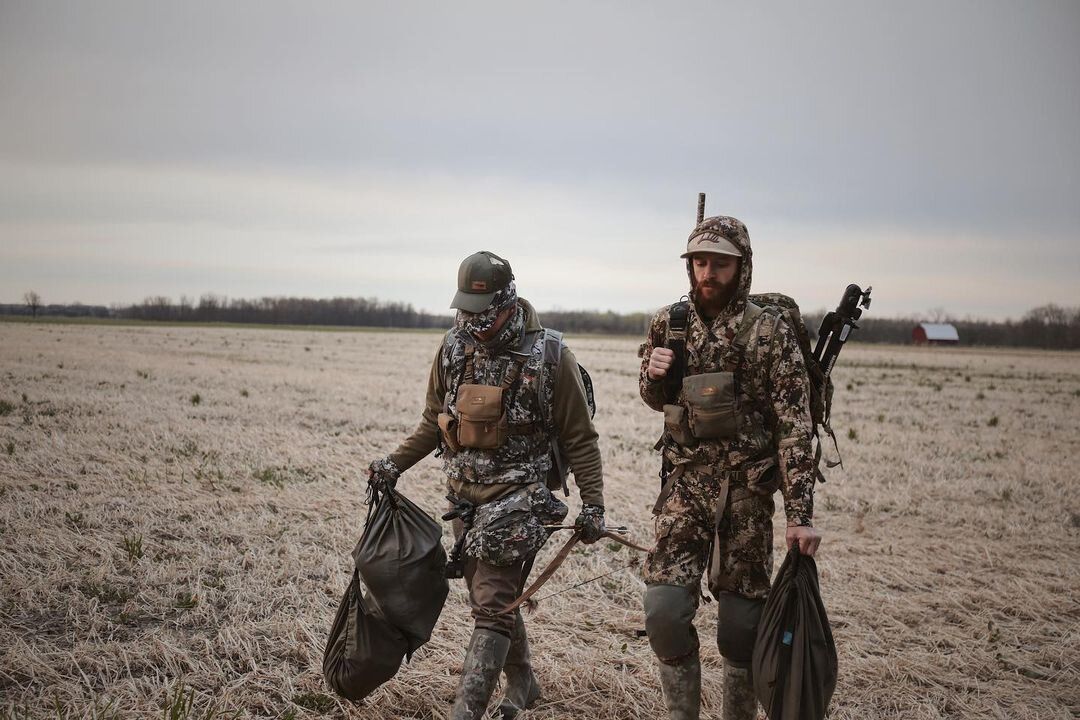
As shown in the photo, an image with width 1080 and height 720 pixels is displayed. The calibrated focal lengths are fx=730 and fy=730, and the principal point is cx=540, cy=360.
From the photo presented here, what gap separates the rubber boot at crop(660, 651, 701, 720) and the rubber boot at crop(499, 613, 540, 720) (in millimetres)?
903

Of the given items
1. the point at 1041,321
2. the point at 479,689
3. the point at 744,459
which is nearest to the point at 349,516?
the point at 479,689

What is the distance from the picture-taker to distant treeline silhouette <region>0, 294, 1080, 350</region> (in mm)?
81812

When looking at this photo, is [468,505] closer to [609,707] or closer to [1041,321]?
[609,707]

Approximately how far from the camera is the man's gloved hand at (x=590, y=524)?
12.4 feet


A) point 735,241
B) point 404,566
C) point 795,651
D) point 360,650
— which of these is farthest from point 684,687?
point 735,241

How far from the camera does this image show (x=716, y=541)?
3457mm

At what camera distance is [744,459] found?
11.7ft

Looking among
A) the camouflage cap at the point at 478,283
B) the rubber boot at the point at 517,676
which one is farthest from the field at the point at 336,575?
the camouflage cap at the point at 478,283

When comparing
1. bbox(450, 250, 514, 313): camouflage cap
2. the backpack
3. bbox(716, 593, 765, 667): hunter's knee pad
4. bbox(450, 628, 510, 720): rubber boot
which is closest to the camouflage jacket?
bbox(450, 250, 514, 313): camouflage cap

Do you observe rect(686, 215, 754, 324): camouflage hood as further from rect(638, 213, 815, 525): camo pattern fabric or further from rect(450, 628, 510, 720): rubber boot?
rect(450, 628, 510, 720): rubber boot

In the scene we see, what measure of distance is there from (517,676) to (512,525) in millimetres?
1076

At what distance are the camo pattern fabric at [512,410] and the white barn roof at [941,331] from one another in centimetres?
9195

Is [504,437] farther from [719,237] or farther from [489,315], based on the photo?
[719,237]

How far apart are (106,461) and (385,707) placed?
21.7 feet
